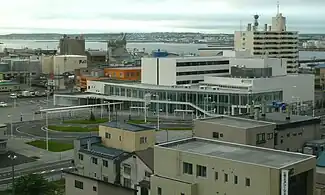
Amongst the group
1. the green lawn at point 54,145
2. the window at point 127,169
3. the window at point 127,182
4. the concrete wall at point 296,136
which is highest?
the concrete wall at point 296,136

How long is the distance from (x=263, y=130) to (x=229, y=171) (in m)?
4.98

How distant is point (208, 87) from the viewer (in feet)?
93.7

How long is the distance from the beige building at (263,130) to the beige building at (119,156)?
5.32 ft

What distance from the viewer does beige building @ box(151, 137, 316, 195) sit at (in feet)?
28.4

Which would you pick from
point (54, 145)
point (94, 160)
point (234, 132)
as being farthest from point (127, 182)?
point (54, 145)

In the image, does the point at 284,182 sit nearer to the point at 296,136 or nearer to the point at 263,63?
the point at 296,136

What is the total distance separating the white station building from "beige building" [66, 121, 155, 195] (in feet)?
42.4

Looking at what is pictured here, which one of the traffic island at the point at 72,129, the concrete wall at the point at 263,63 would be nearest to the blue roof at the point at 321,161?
the traffic island at the point at 72,129

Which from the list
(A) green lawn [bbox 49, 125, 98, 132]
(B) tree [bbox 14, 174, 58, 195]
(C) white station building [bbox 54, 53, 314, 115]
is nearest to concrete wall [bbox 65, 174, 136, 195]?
(B) tree [bbox 14, 174, 58, 195]

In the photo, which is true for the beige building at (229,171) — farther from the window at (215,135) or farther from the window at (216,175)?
the window at (215,135)

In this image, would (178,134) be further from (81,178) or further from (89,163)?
(81,178)

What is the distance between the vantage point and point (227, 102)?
27359 mm

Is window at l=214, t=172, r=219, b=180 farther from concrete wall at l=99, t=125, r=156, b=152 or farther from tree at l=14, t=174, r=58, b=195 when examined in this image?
concrete wall at l=99, t=125, r=156, b=152

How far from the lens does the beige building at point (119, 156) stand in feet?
41.0
